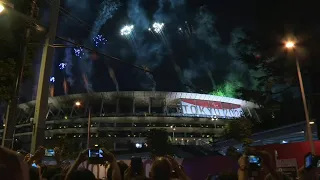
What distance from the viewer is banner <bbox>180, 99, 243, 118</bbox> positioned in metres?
82.4

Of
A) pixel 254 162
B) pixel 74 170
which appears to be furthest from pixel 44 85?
pixel 254 162

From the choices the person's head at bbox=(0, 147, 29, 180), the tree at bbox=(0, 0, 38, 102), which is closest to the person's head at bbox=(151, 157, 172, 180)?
the person's head at bbox=(0, 147, 29, 180)

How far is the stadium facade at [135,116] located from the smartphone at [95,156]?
65.6 metres

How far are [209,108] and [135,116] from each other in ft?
74.7

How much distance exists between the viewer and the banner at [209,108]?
8244 cm

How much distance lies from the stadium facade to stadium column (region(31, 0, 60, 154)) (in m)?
58.1

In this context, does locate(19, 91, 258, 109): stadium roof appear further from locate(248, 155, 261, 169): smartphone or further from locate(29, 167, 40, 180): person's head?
locate(29, 167, 40, 180): person's head

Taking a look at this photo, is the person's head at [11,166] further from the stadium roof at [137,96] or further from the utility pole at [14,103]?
the stadium roof at [137,96]

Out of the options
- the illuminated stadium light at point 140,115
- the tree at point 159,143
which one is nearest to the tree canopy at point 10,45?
the tree at point 159,143

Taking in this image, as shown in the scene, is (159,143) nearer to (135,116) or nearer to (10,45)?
(135,116)

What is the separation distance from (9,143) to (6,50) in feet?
12.9

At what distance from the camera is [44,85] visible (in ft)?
37.4

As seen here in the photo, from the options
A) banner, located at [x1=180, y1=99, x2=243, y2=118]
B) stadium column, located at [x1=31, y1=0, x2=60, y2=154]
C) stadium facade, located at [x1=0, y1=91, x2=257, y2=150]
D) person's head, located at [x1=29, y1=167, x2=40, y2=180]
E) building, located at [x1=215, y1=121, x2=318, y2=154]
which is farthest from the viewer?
banner, located at [x1=180, y1=99, x2=243, y2=118]

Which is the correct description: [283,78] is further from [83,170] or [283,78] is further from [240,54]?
[83,170]
